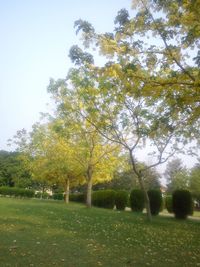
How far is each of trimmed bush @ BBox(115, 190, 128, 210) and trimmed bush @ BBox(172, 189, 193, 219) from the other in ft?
19.9

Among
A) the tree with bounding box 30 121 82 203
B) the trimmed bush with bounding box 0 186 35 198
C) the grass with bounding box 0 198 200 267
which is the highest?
the tree with bounding box 30 121 82 203

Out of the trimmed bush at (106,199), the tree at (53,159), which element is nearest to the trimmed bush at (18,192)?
the tree at (53,159)

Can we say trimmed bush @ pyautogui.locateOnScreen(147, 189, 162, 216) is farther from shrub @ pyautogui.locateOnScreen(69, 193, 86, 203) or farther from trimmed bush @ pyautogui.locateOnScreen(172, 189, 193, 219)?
shrub @ pyautogui.locateOnScreen(69, 193, 86, 203)

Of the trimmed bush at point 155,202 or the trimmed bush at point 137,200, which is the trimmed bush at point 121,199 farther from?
the trimmed bush at point 155,202

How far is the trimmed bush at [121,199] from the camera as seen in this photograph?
85.7 feet

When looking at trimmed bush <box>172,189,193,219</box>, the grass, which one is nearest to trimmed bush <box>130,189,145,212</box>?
trimmed bush <box>172,189,193,219</box>

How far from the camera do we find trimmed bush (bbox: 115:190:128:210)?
2611cm

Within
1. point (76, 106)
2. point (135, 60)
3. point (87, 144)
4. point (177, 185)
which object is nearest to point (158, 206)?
point (87, 144)

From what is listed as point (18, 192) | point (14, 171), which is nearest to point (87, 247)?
point (18, 192)

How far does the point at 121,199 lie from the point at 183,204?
7017 mm

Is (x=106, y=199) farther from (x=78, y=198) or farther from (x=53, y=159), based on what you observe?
(x=78, y=198)

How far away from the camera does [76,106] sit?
20328 millimetres

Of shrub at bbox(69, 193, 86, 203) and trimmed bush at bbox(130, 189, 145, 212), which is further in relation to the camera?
shrub at bbox(69, 193, 86, 203)

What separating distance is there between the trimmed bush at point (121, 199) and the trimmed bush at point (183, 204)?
19.9 ft
